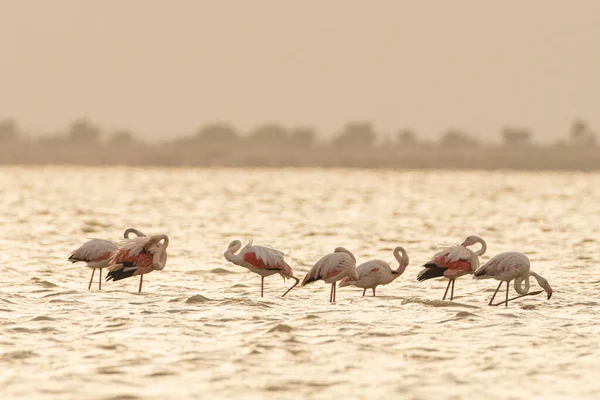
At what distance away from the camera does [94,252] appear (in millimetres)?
15391

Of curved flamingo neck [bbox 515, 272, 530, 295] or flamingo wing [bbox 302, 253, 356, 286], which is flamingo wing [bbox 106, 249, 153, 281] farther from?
curved flamingo neck [bbox 515, 272, 530, 295]

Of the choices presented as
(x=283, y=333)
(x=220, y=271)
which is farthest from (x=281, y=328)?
(x=220, y=271)

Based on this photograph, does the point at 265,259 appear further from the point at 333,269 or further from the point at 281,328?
the point at 281,328

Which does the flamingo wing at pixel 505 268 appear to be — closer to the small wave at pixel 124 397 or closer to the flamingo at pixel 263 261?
the flamingo at pixel 263 261

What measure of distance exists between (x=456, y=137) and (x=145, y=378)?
147m

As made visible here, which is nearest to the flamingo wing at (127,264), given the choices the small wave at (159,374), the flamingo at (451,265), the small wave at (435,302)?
the small wave at (435,302)

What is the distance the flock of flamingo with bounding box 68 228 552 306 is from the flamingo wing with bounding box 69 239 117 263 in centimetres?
1

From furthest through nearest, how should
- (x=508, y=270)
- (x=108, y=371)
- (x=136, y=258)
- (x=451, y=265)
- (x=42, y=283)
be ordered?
(x=42, y=283) < (x=136, y=258) < (x=451, y=265) < (x=508, y=270) < (x=108, y=371)

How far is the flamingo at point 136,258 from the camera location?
14734mm

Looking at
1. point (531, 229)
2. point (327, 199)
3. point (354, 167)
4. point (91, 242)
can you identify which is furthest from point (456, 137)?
point (91, 242)

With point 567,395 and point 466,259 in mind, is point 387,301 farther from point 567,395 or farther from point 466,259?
point 567,395

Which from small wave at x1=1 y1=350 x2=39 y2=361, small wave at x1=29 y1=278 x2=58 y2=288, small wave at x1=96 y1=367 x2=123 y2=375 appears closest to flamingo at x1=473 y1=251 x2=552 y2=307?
small wave at x1=96 y1=367 x2=123 y2=375

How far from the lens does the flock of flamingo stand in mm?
14336

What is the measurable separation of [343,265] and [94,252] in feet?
12.2
